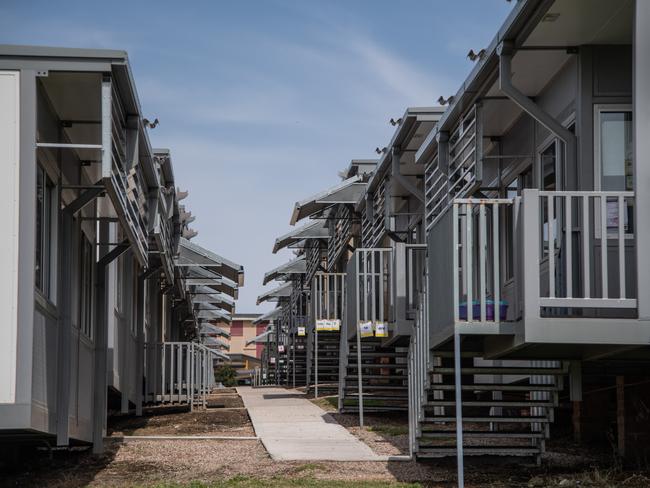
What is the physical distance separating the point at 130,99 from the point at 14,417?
3837 millimetres

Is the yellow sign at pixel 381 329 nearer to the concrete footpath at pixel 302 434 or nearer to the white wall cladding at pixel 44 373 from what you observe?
the concrete footpath at pixel 302 434

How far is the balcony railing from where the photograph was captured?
10.9m

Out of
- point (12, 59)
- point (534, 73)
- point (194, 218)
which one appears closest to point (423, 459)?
point (534, 73)

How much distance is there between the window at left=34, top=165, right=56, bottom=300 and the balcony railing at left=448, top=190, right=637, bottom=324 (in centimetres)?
407

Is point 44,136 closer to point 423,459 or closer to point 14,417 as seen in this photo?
point 14,417

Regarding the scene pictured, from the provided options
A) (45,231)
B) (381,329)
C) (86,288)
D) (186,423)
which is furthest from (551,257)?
(186,423)

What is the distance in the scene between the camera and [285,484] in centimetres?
1208

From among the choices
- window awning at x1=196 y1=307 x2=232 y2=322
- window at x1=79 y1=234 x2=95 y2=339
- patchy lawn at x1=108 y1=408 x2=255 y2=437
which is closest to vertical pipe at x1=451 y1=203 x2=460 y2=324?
window at x1=79 y1=234 x2=95 y2=339

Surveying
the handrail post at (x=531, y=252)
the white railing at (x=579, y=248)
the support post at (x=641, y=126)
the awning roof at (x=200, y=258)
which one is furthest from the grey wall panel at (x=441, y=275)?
the awning roof at (x=200, y=258)

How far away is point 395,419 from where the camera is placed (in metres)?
20.2

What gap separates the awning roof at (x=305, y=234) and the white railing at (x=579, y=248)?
2113 centimetres

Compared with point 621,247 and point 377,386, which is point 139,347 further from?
point 621,247

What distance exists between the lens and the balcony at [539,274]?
10906 millimetres

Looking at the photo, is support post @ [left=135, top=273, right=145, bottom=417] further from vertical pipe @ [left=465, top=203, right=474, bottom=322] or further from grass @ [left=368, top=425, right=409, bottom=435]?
vertical pipe @ [left=465, top=203, right=474, bottom=322]
